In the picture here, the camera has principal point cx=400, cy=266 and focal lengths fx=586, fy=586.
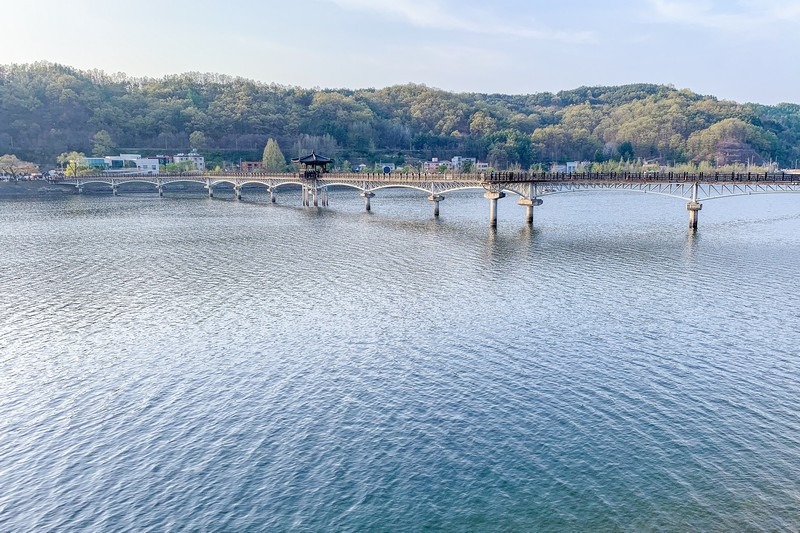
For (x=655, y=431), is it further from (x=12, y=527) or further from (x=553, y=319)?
(x=12, y=527)

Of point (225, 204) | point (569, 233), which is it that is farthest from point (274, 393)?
point (225, 204)

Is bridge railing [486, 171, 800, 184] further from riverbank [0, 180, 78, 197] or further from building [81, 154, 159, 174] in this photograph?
building [81, 154, 159, 174]

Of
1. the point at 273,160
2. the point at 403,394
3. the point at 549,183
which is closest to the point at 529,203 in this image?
the point at 549,183

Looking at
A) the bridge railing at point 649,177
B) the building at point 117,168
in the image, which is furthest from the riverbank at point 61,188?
the bridge railing at point 649,177

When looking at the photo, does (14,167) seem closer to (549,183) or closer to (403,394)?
(549,183)

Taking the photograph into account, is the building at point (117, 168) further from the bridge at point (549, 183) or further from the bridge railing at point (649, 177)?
the bridge railing at point (649, 177)

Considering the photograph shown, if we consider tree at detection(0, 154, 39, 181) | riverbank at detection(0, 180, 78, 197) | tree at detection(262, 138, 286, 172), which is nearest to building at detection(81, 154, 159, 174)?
tree at detection(0, 154, 39, 181)
